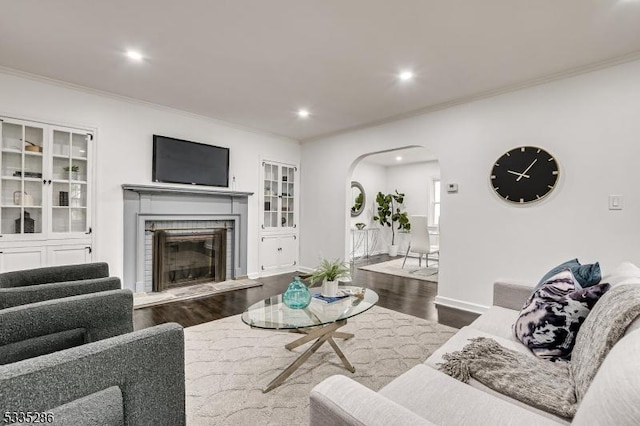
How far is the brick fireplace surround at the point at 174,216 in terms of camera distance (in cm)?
388

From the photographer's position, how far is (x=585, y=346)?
3.99ft

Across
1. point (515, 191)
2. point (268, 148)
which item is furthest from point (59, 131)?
point (515, 191)

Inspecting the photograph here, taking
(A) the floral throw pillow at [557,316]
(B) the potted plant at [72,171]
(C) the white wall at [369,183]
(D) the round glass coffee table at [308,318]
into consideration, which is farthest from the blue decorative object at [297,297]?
(C) the white wall at [369,183]

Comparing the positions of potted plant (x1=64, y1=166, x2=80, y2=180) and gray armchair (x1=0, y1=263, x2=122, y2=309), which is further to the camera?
potted plant (x1=64, y1=166, x2=80, y2=180)

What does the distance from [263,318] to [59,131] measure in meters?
3.36

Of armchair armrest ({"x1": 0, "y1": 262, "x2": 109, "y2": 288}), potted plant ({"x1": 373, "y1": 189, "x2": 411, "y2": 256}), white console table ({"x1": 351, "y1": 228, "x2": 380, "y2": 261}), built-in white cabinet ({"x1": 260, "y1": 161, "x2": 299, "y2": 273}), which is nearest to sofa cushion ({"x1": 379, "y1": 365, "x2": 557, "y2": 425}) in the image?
armchair armrest ({"x1": 0, "y1": 262, "x2": 109, "y2": 288})

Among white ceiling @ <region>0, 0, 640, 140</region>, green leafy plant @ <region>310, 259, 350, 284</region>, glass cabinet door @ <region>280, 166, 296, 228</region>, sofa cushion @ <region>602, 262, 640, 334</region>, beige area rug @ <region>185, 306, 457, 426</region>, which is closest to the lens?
sofa cushion @ <region>602, 262, 640, 334</region>

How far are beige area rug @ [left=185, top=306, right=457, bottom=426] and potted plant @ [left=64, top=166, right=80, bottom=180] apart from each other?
233cm

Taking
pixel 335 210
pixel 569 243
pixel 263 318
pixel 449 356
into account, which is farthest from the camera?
pixel 335 210

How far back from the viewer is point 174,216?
4.26 meters

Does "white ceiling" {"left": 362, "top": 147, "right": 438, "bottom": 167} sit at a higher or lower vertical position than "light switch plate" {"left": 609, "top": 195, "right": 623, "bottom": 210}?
higher

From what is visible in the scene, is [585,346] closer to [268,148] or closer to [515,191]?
[515,191]

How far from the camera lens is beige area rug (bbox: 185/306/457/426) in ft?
5.76

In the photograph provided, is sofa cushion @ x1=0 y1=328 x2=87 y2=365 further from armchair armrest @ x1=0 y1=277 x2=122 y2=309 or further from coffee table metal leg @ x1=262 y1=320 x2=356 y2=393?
coffee table metal leg @ x1=262 y1=320 x2=356 y2=393
